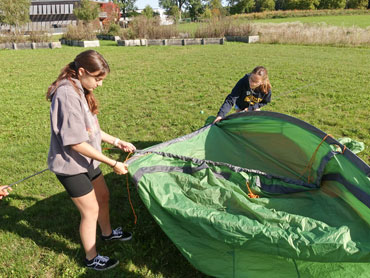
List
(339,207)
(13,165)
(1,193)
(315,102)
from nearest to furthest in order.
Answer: (1,193) → (339,207) → (13,165) → (315,102)

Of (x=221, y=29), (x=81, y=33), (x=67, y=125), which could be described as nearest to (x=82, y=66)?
(x=67, y=125)

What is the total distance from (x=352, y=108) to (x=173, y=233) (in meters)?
5.35

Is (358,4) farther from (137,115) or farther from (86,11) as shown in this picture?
(137,115)

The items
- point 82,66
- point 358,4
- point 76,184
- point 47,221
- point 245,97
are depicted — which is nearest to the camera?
point 82,66

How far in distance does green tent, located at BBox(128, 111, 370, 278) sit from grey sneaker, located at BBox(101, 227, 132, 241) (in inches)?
22.9

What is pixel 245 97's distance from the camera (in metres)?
4.08

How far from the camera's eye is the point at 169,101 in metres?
6.75

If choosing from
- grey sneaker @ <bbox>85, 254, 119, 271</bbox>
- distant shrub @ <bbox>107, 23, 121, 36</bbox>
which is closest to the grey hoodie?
grey sneaker @ <bbox>85, 254, 119, 271</bbox>

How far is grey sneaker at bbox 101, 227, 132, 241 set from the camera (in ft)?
8.86

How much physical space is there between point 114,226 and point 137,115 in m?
3.24

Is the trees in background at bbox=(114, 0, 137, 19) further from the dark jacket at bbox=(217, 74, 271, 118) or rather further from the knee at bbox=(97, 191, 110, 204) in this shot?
the knee at bbox=(97, 191, 110, 204)

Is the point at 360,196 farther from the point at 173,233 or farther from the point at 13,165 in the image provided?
the point at 13,165

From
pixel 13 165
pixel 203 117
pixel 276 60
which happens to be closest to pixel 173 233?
pixel 13 165

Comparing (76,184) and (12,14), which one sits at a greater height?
(12,14)
